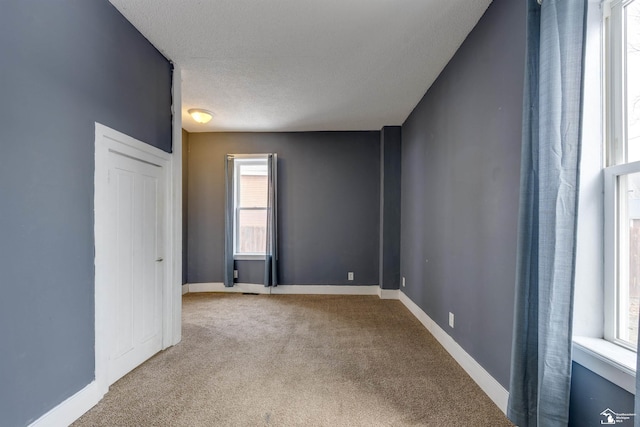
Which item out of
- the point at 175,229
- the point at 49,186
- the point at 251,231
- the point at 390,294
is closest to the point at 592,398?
the point at 49,186

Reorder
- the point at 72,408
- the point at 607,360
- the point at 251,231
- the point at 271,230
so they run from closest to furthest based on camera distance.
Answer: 1. the point at 607,360
2. the point at 72,408
3. the point at 271,230
4. the point at 251,231

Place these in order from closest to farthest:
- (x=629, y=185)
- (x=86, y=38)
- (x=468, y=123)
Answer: (x=629, y=185)
(x=86, y=38)
(x=468, y=123)

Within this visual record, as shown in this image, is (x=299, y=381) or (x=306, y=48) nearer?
(x=299, y=381)

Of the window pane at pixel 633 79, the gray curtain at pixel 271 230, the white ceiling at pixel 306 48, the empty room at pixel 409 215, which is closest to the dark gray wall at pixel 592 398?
the empty room at pixel 409 215

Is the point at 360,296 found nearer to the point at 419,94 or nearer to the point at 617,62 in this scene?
the point at 419,94

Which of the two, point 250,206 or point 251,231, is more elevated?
point 250,206

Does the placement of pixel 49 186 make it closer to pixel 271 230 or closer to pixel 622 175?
pixel 622 175

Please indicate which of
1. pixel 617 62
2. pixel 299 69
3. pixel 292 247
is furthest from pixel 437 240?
pixel 292 247

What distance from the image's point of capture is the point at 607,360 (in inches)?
49.1

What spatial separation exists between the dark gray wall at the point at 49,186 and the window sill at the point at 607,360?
2.74m

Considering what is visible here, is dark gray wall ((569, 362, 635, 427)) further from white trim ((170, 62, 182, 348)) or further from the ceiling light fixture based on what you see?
the ceiling light fixture

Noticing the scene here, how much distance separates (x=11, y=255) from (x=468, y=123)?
309 cm

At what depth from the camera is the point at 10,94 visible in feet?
4.90

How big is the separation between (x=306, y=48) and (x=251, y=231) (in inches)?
132
